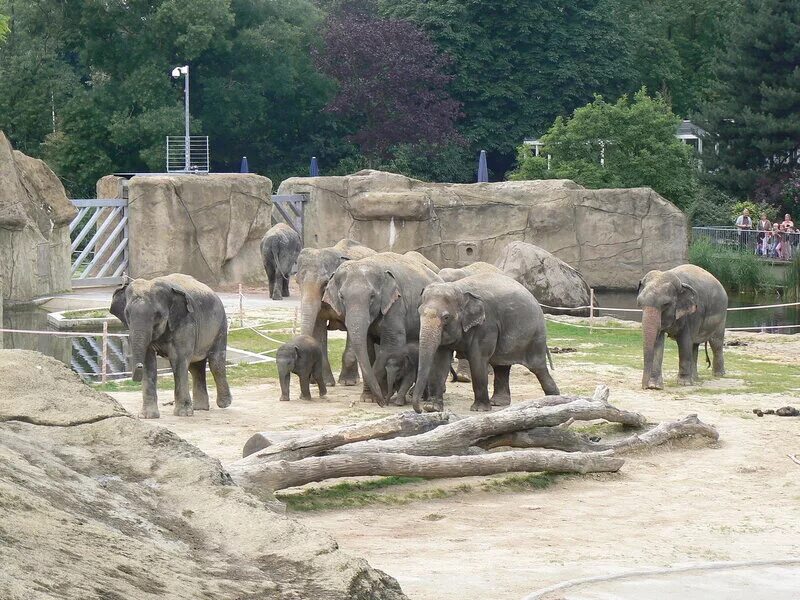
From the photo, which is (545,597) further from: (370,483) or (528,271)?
(528,271)

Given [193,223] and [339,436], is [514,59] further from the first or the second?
[339,436]

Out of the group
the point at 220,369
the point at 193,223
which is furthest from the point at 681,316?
the point at 193,223

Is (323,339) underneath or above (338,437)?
above

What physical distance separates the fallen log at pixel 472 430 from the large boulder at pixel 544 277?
1381 cm

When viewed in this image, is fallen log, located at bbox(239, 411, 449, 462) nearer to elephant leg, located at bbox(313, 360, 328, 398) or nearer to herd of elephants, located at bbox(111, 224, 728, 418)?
herd of elephants, located at bbox(111, 224, 728, 418)

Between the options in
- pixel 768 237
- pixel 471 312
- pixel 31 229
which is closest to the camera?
pixel 471 312

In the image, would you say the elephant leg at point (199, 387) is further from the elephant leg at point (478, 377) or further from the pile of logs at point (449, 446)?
the pile of logs at point (449, 446)

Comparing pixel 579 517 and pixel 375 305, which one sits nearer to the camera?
pixel 579 517

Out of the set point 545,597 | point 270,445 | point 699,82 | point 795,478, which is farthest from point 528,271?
point 699,82

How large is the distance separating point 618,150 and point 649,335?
2504 centimetres

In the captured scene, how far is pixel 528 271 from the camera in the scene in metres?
26.2

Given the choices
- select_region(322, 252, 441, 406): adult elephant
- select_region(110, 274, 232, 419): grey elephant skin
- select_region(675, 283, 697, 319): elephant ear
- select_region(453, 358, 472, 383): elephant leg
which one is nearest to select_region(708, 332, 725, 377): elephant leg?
select_region(675, 283, 697, 319): elephant ear

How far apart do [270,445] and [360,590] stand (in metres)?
4.78

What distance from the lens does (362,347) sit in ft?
47.6
